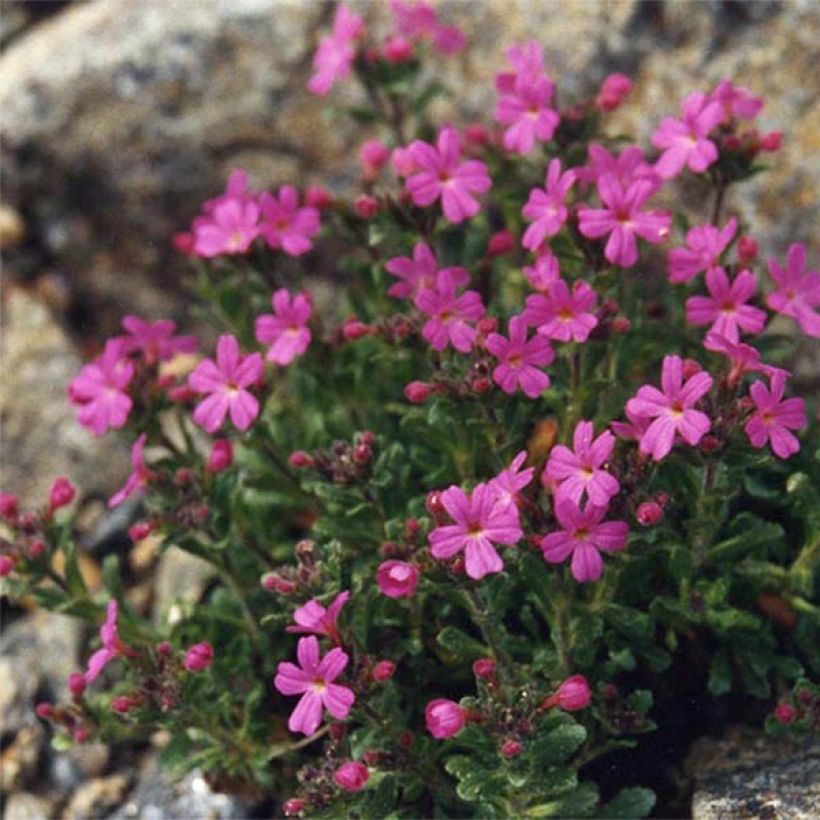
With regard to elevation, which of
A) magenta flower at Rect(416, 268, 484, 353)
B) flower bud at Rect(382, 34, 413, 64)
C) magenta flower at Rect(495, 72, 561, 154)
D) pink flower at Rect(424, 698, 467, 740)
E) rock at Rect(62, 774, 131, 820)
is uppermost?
flower bud at Rect(382, 34, 413, 64)

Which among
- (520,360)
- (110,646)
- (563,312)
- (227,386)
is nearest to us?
(520,360)

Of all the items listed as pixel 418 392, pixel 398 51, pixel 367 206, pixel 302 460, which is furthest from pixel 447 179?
pixel 302 460

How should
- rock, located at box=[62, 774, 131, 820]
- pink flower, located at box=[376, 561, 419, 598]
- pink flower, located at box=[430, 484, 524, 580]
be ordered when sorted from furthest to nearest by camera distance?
rock, located at box=[62, 774, 131, 820] → pink flower, located at box=[376, 561, 419, 598] → pink flower, located at box=[430, 484, 524, 580]

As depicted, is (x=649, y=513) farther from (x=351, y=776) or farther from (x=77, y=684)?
(x=77, y=684)

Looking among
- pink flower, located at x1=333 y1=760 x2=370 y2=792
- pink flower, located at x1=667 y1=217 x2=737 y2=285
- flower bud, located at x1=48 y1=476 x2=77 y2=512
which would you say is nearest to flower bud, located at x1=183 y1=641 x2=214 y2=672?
pink flower, located at x1=333 y1=760 x2=370 y2=792

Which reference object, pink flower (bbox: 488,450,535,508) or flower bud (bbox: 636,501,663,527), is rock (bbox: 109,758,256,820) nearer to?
pink flower (bbox: 488,450,535,508)

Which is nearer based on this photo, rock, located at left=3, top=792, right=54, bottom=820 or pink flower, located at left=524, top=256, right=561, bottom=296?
pink flower, located at left=524, top=256, right=561, bottom=296

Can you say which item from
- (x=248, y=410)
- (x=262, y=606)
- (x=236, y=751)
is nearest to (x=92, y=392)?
(x=248, y=410)
